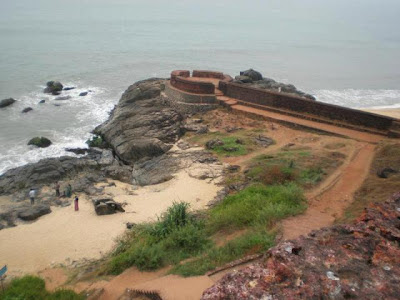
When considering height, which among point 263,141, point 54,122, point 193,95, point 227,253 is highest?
point 193,95

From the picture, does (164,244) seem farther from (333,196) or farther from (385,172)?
(385,172)

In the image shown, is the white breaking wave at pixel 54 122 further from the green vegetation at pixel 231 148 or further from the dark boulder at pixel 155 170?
the green vegetation at pixel 231 148

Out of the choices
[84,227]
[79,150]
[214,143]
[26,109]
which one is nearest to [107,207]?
[84,227]

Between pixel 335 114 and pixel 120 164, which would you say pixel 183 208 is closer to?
pixel 120 164

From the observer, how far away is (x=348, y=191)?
11.7 m

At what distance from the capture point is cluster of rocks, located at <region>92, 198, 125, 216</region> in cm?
1287

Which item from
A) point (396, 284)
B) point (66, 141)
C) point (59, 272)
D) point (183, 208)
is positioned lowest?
point (66, 141)

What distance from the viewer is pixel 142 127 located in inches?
771

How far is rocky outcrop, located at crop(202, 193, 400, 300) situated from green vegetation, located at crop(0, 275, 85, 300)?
4408mm

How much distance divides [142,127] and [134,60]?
27.4 metres

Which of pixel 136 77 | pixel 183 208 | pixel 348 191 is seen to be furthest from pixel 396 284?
pixel 136 77

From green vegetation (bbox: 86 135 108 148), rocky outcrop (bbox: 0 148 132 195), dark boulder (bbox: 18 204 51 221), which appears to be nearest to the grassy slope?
rocky outcrop (bbox: 0 148 132 195)

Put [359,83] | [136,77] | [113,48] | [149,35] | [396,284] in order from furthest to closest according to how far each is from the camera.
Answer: [149,35] < [113,48] < [359,83] < [136,77] < [396,284]

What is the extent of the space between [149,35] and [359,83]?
34840 mm
